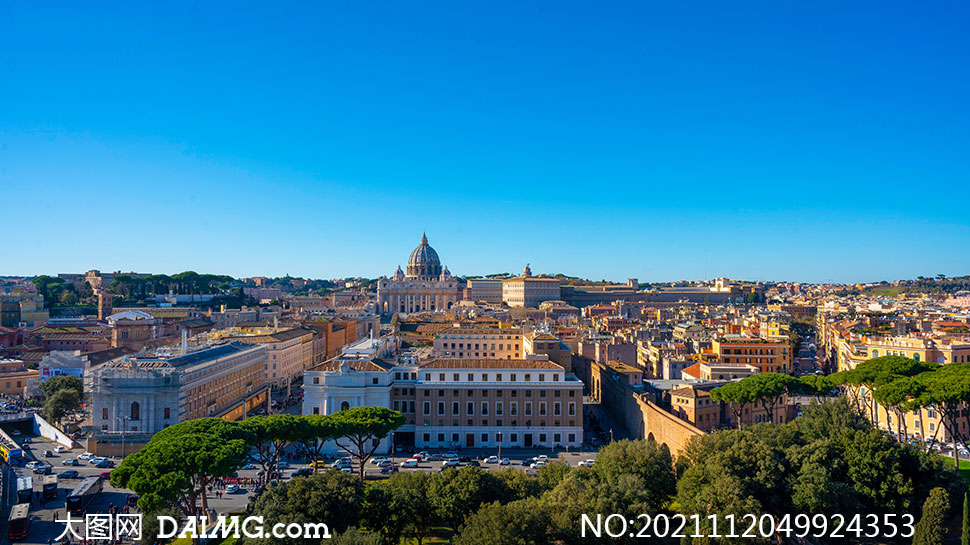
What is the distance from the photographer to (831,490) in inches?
813

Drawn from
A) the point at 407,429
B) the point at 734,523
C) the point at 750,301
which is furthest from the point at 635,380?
the point at 750,301

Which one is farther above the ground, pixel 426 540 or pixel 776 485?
pixel 776 485

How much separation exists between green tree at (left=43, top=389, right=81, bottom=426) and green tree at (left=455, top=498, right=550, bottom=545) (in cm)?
2818

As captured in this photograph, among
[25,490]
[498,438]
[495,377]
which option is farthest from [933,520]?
[25,490]

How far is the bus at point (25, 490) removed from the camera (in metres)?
24.4

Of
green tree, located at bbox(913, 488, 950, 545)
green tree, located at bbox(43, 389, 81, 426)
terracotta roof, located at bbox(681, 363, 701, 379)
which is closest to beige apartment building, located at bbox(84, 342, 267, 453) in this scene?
green tree, located at bbox(43, 389, 81, 426)

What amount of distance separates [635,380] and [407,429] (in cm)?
1373

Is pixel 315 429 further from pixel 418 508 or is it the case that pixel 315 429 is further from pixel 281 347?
pixel 281 347

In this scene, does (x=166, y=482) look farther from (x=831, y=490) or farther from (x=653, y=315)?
(x=653, y=315)

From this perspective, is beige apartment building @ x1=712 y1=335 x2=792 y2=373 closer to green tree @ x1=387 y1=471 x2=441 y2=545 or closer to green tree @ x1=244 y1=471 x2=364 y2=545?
green tree @ x1=387 y1=471 x2=441 y2=545

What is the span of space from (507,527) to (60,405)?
3006 centimetres

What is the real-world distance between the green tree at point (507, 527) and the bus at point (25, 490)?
16518 mm

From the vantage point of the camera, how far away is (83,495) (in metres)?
23.9

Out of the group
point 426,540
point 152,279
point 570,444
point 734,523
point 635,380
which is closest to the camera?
point 734,523
